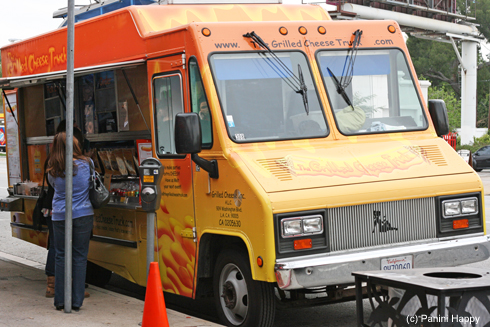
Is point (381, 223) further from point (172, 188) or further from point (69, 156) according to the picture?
point (69, 156)

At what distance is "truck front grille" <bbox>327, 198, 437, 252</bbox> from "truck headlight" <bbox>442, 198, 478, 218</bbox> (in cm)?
13

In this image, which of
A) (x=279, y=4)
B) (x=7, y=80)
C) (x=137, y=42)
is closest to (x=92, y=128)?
(x=7, y=80)

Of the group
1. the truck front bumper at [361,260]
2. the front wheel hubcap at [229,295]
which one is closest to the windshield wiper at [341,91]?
the truck front bumper at [361,260]

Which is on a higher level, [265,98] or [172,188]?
[265,98]

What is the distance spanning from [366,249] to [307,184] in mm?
742

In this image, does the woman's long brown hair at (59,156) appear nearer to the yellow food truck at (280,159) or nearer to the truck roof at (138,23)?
the yellow food truck at (280,159)

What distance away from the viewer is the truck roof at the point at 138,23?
277 inches

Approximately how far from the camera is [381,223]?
5.74 meters

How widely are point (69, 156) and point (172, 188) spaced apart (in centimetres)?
102

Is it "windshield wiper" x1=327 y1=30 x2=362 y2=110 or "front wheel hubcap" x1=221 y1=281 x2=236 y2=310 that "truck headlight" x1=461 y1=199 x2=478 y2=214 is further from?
"front wheel hubcap" x1=221 y1=281 x2=236 y2=310

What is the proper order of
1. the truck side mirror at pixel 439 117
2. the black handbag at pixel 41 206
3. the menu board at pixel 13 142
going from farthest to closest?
the menu board at pixel 13 142
the black handbag at pixel 41 206
the truck side mirror at pixel 439 117

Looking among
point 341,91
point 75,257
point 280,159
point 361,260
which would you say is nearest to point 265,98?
point 280,159

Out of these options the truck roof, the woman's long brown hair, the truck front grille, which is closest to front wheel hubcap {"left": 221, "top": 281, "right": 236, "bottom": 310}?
the truck front grille

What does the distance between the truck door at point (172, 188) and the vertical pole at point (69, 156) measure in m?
0.89
